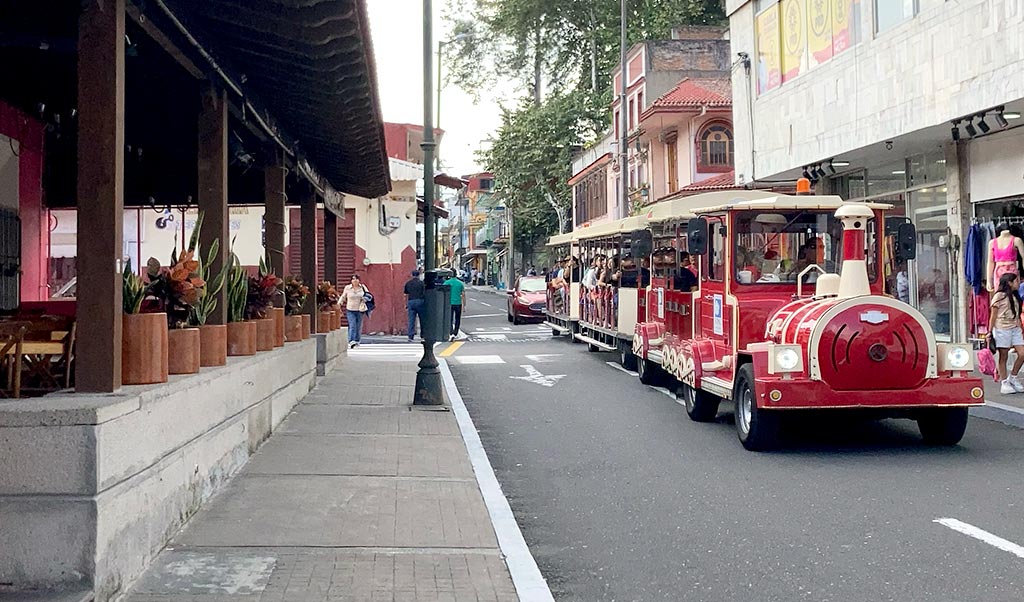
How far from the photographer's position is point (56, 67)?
29.7 feet

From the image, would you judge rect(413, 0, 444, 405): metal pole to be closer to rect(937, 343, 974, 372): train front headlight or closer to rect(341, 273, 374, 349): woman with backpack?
rect(937, 343, 974, 372): train front headlight

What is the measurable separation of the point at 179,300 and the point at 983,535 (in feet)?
17.4

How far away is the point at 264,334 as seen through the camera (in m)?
10.8

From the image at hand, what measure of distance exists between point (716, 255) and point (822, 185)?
13.0 m

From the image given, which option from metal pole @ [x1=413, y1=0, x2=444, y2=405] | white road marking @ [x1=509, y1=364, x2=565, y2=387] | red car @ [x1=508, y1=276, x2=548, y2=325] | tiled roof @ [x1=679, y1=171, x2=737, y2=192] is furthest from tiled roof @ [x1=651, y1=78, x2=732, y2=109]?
metal pole @ [x1=413, y1=0, x2=444, y2=405]

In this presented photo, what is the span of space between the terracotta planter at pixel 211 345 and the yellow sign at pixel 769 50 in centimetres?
1730

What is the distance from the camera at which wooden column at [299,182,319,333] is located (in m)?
15.6

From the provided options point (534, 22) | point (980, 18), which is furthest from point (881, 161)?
A: point (534, 22)

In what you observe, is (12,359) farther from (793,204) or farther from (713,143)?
(713,143)

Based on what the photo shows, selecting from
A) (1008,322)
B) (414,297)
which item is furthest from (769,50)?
(1008,322)

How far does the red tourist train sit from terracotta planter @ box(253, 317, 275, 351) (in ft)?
14.2

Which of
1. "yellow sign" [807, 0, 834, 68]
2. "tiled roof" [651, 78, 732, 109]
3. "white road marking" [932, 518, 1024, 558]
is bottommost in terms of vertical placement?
"white road marking" [932, 518, 1024, 558]

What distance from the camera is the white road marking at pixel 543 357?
68.9ft

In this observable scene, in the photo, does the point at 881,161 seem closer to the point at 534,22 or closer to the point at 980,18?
the point at 980,18
